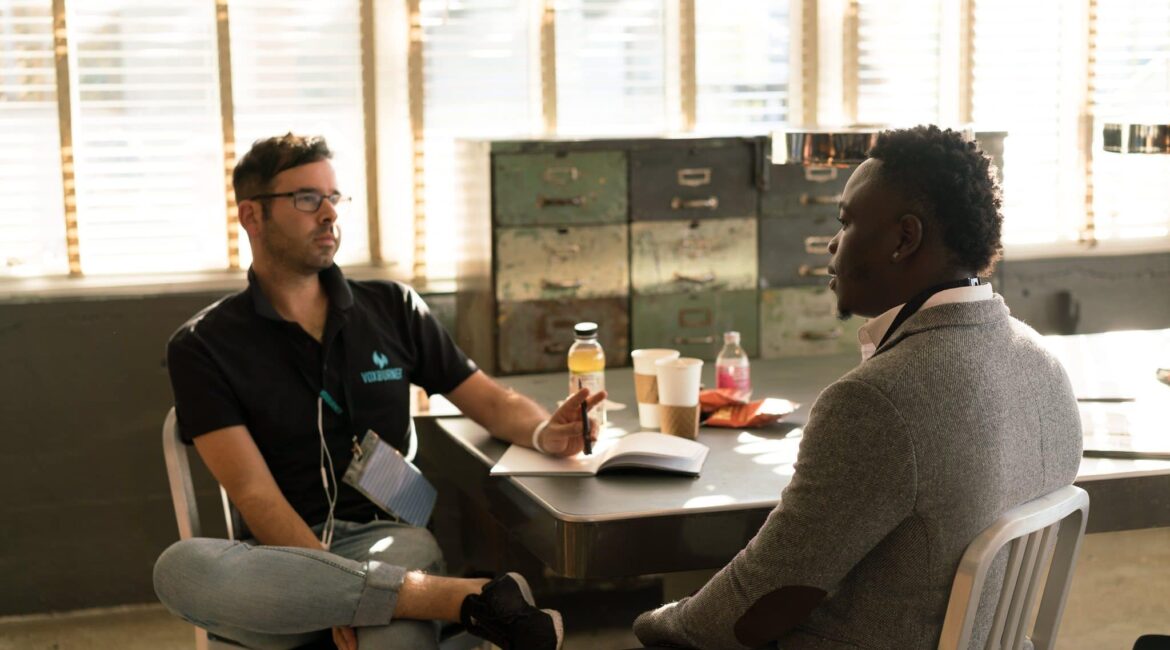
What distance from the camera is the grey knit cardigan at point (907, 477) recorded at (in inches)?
67.7

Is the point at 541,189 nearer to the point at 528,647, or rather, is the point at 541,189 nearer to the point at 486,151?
the point at 486,151

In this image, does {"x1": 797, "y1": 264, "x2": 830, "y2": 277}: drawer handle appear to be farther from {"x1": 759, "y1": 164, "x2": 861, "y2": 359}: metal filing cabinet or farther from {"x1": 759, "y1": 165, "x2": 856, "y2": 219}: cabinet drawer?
{"x1": 759, "y1": 165, "x2": 856, "y2": 219}: cabinet drawer

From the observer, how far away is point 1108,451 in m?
2.46

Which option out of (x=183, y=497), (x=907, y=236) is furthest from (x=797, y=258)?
(x=907, y=236)

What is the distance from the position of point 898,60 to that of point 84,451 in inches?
134

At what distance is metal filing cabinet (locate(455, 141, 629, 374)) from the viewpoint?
→ 14.2 ft

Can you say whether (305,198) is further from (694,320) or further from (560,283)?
(694,320)

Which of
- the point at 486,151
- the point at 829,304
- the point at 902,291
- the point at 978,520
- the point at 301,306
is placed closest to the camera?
the point at 978,520

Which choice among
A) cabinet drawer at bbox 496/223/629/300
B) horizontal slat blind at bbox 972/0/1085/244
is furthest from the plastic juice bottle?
horizontal slat blind at bbox 972/0/1085/244

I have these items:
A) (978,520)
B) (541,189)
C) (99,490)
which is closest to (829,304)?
(541,189)

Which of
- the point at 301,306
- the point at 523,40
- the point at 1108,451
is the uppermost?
the point at 523,40

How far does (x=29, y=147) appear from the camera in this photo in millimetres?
4352

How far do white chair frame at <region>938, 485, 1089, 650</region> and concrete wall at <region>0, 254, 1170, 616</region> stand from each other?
10.4 feet

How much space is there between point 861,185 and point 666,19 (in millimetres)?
3198
